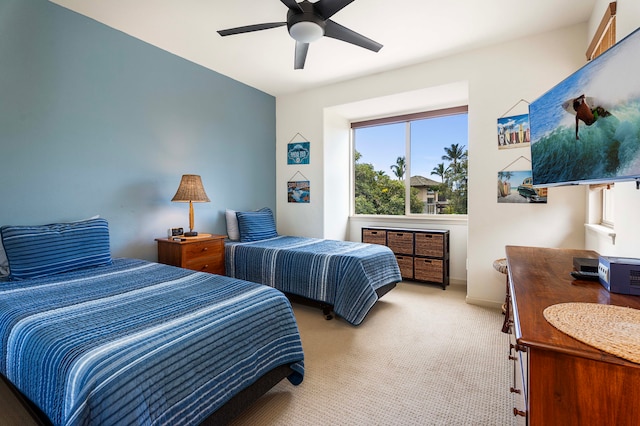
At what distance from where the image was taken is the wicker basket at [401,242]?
4105 millimetres

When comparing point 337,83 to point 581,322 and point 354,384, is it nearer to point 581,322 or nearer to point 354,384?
point 354,384

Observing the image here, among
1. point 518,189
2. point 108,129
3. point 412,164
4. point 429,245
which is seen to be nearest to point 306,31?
point 108,129

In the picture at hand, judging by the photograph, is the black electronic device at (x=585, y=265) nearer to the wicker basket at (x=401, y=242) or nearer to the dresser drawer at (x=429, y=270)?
the dresser drawer at (x=429, y=270)

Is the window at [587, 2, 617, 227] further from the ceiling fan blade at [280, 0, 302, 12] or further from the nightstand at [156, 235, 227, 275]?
the nightstand at [156, 235, 227, 275]

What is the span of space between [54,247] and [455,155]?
4442 millimetres

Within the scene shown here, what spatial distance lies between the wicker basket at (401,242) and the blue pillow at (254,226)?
166 centimetres

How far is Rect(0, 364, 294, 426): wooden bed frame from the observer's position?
132 centimetres

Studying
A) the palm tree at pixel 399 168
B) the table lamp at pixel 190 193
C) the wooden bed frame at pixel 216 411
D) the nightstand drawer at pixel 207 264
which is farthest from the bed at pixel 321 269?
the palm tree at pixel 399 168

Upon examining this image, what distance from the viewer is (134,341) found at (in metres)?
1.18

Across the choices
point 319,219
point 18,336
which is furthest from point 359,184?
point 18,336

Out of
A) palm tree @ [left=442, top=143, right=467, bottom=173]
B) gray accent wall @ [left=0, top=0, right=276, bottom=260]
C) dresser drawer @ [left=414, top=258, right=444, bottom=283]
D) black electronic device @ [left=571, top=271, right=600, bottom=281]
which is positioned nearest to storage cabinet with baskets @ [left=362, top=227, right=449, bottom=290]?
dresser drawer @ [left=414, top=258, right=444, bottom=283]

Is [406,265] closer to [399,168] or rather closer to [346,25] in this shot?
[399,168]

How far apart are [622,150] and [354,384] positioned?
70.4 inches

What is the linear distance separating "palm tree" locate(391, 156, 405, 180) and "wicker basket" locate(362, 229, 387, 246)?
95cm
